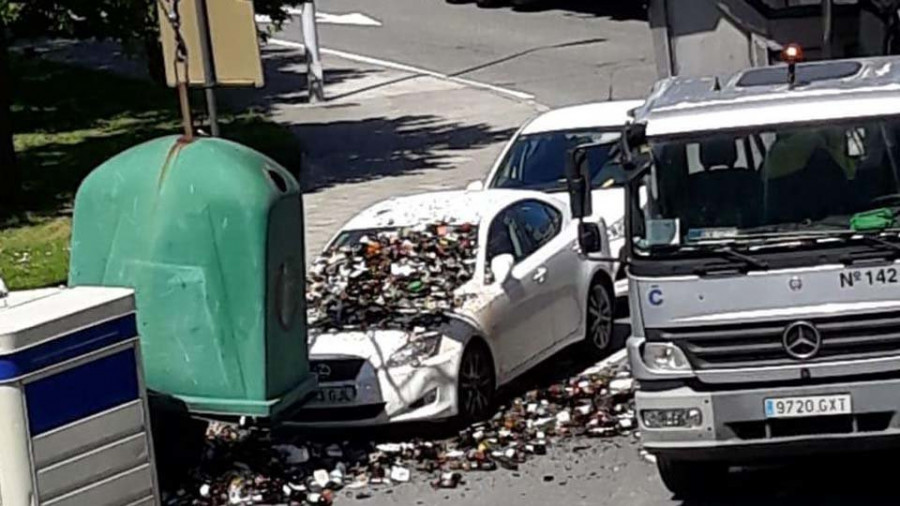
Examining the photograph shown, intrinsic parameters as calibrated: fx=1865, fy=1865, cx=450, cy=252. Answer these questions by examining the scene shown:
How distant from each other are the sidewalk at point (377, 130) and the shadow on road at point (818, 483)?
912 cm

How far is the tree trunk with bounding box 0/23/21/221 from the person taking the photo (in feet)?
74.9

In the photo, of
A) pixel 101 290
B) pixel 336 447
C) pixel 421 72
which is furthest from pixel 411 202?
pixel 421 72

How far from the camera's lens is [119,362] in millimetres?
9742

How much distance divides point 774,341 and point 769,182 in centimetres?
92

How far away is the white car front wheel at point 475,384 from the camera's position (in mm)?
12125

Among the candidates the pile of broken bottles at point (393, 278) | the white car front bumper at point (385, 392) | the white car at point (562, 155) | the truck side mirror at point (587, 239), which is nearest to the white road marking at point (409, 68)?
the white car at point (562, 155)

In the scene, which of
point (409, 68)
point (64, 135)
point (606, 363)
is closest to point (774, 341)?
point (606, 363)

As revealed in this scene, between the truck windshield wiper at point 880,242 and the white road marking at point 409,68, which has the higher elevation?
the truck windshield wiper at point 880,242

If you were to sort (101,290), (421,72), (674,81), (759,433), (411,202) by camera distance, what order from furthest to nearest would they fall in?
1. (421,72)
2. (411,202)
3. (674,81)
4. (101,290)
5. (759,433)

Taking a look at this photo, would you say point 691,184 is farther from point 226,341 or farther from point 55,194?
point 55,194

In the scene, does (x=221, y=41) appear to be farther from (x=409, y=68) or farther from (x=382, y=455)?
(x=409, y=68)

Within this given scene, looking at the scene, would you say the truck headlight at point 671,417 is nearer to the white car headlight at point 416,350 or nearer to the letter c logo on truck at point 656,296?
the letter c logo on truck at point 656,296

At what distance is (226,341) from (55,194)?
13.4 m

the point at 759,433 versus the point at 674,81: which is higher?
the point at 674,81
